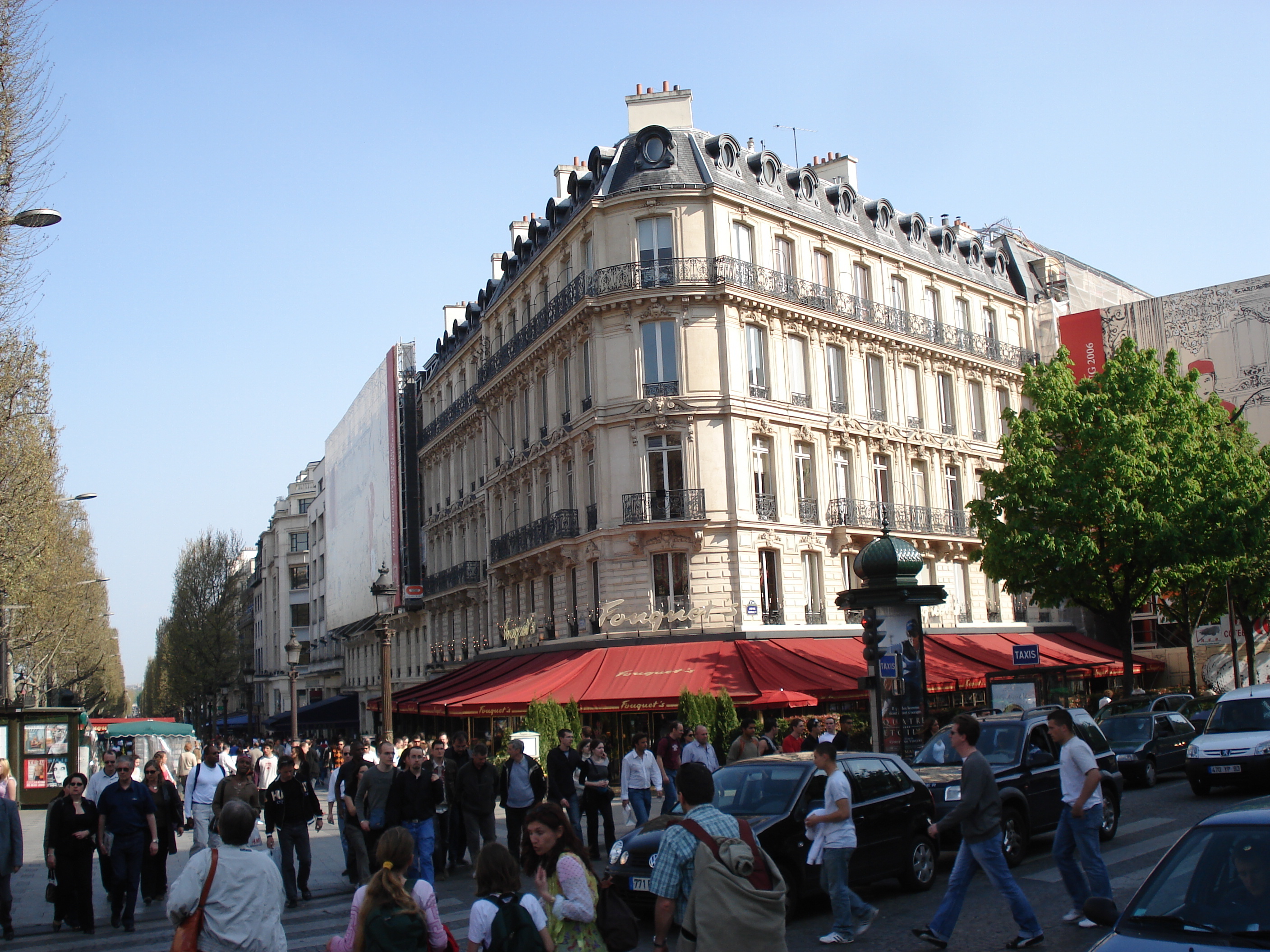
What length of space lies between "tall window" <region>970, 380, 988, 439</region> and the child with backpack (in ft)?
113

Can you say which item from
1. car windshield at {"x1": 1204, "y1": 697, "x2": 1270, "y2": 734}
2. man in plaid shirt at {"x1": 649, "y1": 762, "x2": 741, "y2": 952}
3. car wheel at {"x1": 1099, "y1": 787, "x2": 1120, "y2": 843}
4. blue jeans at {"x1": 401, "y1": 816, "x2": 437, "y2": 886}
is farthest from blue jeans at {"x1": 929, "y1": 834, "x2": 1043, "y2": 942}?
car windshield at {"x1": 1204, "y1": 697, "x2": 1270, "y2": 734}

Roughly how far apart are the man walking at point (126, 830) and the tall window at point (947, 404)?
29.0 m

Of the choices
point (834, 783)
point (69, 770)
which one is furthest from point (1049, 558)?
point (69, 770)

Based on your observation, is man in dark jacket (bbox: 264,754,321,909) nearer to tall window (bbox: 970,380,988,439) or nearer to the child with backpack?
the child with backpack

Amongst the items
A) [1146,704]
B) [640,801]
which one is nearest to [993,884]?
[640,801]

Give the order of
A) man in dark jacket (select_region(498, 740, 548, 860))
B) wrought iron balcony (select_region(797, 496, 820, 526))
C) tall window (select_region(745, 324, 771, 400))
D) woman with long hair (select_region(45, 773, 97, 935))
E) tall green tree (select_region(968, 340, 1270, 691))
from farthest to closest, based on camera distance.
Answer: wrought iron balcony (select_region(797, 496, 820, 526)) < tall window (select_region(745, 324, 771, 400)) < tall green tree (select_region(968, 340, 1270, 691)) < man in dark jacket (select_region(498, 740, 548, 860)) < woman with long hair (select_region(45, 773, 97, 935))

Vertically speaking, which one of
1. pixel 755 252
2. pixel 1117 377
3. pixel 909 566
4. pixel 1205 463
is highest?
pixel 755 252

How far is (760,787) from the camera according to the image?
1045cm

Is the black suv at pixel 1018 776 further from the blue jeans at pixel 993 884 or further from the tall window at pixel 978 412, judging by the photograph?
the tall window at pixel 978 412

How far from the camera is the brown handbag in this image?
5.51m

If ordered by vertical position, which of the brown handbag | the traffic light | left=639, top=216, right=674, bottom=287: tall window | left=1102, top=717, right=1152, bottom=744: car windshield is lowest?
left=1102, top=717, right=1152, bottom=744: car windshield

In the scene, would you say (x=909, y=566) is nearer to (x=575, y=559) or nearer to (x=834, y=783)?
(x=834, y=783)

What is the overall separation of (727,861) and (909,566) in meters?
14.5

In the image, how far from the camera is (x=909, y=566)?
19.2 meters
